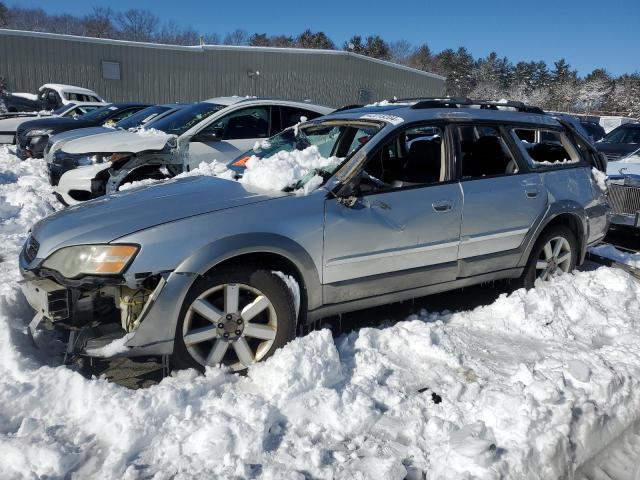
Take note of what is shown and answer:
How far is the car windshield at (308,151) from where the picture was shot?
379 centimetres

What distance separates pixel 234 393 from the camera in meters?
3.04

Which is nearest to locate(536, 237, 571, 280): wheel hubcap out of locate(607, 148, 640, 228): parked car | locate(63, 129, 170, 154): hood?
locate(607, 148, 640, 228): parked car

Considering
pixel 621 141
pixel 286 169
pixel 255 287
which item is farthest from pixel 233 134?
pixel 621 141

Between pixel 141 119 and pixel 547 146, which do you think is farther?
pixel 141 119

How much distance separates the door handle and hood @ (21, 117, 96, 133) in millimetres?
9110

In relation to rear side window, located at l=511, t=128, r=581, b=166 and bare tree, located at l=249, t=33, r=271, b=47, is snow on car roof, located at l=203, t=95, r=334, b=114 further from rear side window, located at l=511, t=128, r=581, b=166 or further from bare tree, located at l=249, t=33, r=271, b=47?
bare tree, located at l=249, t=33, r=271, b=47

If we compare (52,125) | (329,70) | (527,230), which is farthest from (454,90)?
(527,230)

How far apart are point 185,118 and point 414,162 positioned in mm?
4352

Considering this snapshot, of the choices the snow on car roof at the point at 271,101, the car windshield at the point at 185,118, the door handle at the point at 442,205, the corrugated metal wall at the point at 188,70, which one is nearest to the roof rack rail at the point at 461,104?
the door handle at the point at 442,205

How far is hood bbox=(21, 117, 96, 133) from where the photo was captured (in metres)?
11.1

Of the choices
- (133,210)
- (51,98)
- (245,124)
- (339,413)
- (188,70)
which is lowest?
(339,413)

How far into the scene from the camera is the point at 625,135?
11.1m

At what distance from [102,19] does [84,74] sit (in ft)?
163

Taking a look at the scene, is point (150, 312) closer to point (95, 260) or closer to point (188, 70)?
point (95, 260)
